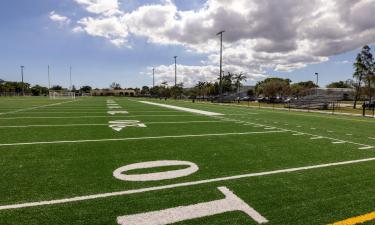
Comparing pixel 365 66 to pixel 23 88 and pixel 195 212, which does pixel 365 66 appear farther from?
pixel 23 88

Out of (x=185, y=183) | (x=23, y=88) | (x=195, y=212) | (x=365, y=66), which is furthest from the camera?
(x=23, y=88)

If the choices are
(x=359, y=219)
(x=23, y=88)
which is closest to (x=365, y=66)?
(x=359, y=219)

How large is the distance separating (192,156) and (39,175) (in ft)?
9.31

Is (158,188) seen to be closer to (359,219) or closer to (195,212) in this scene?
(195,212)

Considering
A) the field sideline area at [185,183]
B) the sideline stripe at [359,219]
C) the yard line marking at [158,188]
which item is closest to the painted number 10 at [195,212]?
the field sideline area at [185,183]

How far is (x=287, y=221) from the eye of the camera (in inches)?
129

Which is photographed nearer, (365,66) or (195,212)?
(195,212)

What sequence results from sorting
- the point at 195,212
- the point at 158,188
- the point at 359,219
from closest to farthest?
the point at 359,219
the point at 195,212
the point at 158,188

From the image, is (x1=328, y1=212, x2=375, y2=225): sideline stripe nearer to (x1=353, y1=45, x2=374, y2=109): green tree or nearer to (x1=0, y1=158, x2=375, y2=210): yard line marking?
(x1=0, y1=158, x2=375, y2=210): yard line marking

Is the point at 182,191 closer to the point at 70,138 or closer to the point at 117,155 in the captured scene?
the point at 117,155

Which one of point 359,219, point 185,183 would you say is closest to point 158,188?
point 185,183

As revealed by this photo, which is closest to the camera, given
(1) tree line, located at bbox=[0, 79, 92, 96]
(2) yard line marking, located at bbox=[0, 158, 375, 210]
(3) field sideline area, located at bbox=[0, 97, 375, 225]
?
(3) field sideline area, located at bbox=[0, 97, 375, 225]

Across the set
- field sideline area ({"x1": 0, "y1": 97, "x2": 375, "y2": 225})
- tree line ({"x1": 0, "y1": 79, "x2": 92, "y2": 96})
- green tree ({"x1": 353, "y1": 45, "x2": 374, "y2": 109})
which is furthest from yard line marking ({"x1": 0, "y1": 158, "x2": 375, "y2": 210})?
tree line ({"x1": 0, "y1": 79, "x2": 92, "y2": 96})

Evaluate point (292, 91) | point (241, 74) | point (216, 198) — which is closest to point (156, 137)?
point (216, 198)
